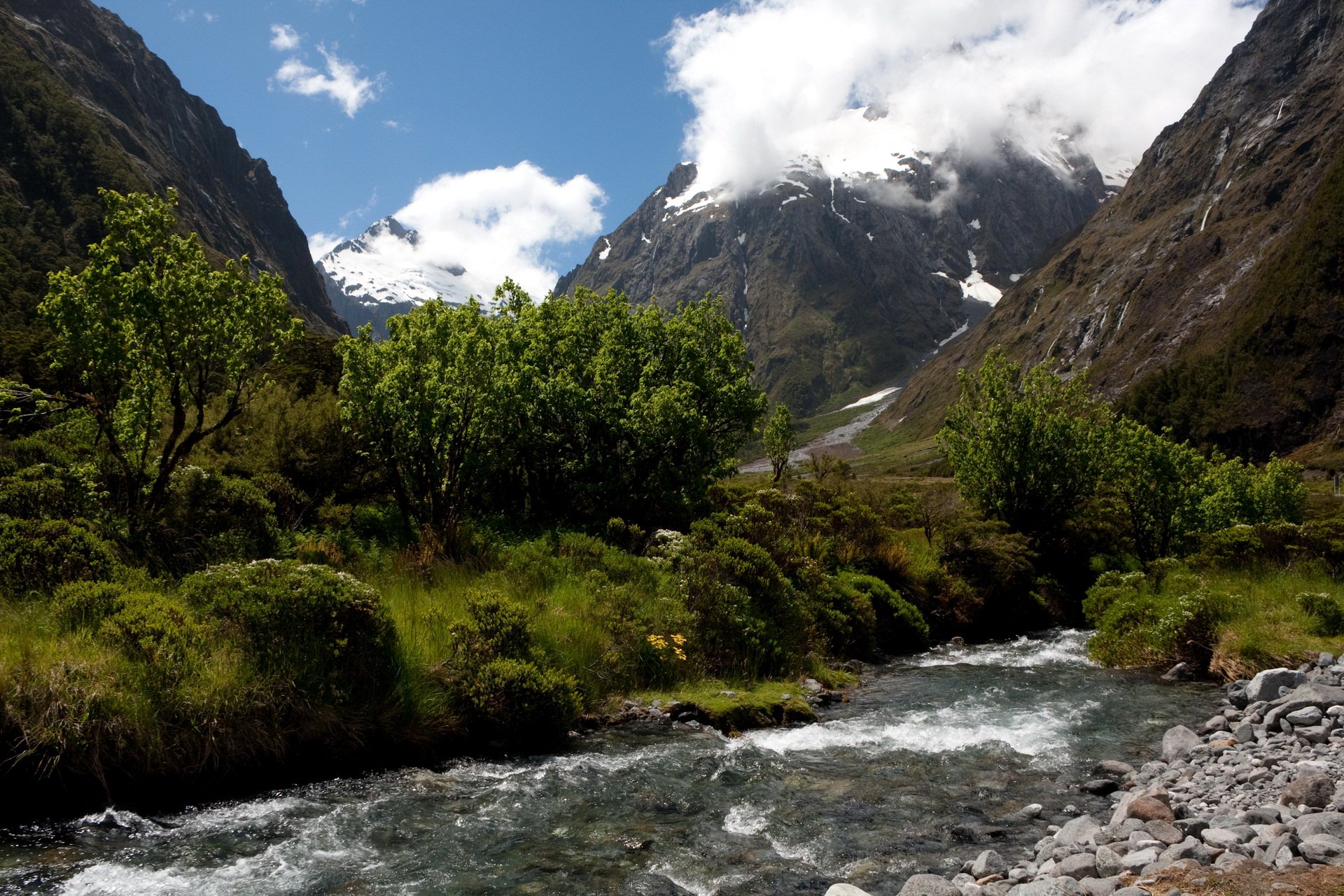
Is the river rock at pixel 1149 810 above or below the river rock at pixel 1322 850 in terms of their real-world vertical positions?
below

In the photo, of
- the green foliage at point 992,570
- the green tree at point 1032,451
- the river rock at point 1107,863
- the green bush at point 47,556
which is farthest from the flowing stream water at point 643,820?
the green tree at point 1032,451

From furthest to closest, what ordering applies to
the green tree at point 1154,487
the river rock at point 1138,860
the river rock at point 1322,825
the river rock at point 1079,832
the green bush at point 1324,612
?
the green tree at point 1154,487
the green bush at point 1324,612
the river rock at point 1079,832
the river rock at point 1138,860
the river rock at point 1322,825

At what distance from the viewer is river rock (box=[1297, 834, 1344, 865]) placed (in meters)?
7.00

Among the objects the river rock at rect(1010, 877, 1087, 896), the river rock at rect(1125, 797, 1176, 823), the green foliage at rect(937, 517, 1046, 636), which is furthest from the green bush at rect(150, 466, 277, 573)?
the green foliage at rect(937, 517, 1046, 636)

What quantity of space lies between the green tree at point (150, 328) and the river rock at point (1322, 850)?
64.4 ft

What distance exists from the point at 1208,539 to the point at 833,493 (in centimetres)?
1338

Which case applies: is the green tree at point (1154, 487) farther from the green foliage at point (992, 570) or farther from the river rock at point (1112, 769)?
the river rock at point (1112, 769)

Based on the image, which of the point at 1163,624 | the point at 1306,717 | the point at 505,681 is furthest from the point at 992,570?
the point at 505,681

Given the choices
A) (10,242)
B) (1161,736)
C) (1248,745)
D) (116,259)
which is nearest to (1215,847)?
(1248,745)

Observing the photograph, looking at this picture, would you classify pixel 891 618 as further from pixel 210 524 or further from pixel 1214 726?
pixel 210 524

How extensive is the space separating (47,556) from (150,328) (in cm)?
595

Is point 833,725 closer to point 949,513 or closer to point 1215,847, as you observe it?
point 1215,847

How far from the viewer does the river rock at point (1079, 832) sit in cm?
905

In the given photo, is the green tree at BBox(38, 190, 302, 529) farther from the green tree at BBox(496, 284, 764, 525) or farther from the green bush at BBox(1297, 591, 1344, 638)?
the green bush at BBox(1297, 591, 1344, 638)
